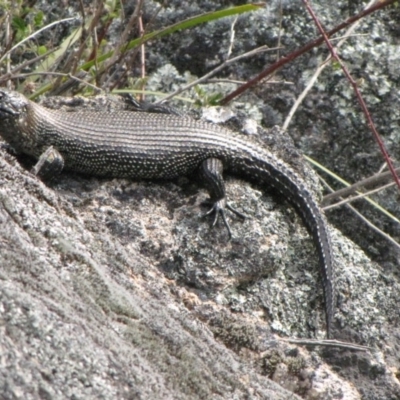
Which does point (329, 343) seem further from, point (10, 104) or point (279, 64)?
point (10, 104)

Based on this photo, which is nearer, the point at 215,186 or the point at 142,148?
the point at 215,186

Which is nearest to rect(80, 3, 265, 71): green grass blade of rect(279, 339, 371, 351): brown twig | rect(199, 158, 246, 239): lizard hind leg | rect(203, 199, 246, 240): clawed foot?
rect(199, 158, 246, 239): lizard hind leg

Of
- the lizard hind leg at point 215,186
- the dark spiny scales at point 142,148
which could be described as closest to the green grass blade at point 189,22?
the dark spiny scales at point 142,148

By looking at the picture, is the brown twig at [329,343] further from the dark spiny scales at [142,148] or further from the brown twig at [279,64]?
the brown twig at [279,64]

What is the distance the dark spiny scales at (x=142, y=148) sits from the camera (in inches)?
182

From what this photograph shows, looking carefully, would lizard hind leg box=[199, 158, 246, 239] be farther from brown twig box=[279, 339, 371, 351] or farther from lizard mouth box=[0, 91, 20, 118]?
lizard mouth box=[0, 91, 20, 118]

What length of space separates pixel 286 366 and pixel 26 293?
133 centimetres

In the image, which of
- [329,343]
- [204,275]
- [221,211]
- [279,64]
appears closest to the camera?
[329,343]

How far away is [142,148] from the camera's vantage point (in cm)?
473

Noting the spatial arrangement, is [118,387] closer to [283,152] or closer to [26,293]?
[26,293]

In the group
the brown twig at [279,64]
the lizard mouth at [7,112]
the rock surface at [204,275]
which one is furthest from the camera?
the brown twig at [279,64]

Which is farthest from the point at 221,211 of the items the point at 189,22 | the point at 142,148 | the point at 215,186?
the point at 189,22

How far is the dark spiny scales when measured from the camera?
4.61 m

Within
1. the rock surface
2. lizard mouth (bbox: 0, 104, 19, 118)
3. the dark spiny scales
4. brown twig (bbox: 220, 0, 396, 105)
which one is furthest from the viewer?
brown twig (bbox: 220, 0, 396, 105)
